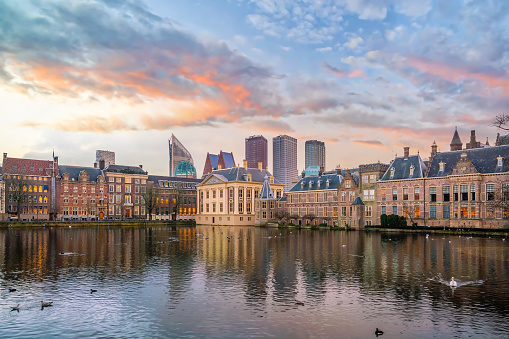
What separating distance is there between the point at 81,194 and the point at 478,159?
376 ft

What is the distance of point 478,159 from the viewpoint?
82750mm

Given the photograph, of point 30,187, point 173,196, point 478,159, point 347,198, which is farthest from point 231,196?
point 478,159

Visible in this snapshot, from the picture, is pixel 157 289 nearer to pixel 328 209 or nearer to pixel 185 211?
pixel 328 209

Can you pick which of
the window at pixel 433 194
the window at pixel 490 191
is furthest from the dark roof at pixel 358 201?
the window at pixel 490 191

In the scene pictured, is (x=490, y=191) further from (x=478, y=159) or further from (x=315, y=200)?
(x=315, y=200)

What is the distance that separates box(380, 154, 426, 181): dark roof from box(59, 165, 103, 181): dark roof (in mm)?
95413

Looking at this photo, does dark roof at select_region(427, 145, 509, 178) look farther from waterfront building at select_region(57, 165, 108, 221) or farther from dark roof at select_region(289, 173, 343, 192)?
waterfront building at select_region(57, 165, 108, 221)

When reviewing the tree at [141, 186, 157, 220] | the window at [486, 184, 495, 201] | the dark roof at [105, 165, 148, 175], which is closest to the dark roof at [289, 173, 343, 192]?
the window at [486, 184, 495, 201]

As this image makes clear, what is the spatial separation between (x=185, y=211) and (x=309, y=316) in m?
155

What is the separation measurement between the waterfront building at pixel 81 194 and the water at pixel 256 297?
106m

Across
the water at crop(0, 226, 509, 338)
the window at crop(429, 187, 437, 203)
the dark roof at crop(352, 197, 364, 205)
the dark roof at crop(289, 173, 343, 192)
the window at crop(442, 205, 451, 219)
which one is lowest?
the water at crop(0, 226, 509, 338)

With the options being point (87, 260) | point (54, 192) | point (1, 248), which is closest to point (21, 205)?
point (54, 192)

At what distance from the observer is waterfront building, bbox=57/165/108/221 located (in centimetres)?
13825

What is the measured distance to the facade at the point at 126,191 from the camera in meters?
149
